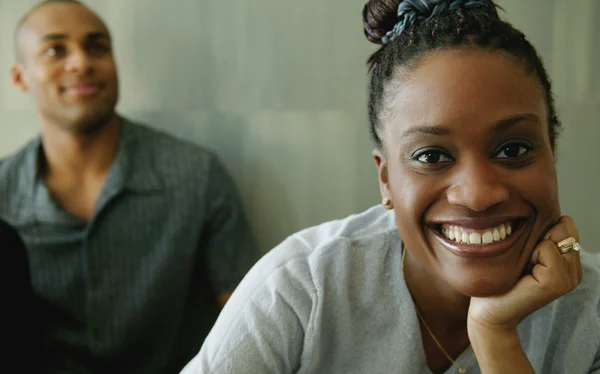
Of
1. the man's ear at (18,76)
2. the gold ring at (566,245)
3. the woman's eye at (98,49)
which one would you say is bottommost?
the gold ring at (566,245)

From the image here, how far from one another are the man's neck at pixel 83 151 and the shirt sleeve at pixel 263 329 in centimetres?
103

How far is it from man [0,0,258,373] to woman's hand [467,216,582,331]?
40.3 inches

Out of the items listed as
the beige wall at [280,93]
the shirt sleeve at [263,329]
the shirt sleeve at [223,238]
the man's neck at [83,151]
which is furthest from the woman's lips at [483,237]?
the man's neck at [83,151]

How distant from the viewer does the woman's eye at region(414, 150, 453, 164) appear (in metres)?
0.91

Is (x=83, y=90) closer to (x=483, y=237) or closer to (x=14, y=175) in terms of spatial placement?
(x=14, y=175)

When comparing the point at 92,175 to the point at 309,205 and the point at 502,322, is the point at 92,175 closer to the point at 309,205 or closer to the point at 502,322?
the point at 309,205

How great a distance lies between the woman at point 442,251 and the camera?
0.89 meters

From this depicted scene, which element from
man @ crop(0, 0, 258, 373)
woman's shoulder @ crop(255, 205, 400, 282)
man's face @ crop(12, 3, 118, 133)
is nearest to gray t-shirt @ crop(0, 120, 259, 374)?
man @ crop(0, 0, 258, 373)

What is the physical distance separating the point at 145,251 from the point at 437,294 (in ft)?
3.29

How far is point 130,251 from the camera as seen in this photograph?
71.6 inches

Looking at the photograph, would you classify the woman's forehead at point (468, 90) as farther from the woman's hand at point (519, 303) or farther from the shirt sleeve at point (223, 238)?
the shirt sleeve at point (223, 238)

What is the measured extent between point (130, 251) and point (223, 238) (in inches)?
10.3

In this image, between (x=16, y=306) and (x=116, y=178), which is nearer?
(x=16, y=306)

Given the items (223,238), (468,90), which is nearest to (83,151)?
(223,238)
